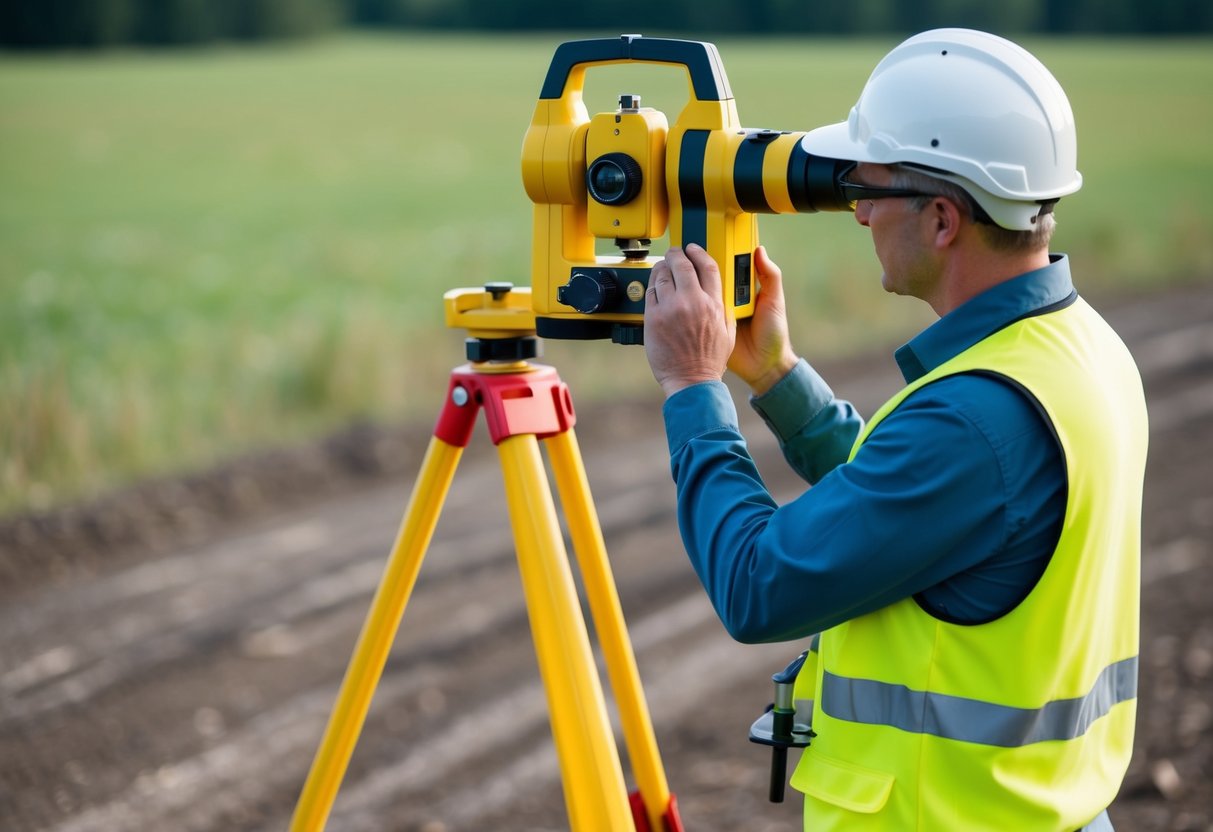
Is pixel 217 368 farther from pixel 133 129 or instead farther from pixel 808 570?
pixel 133 129

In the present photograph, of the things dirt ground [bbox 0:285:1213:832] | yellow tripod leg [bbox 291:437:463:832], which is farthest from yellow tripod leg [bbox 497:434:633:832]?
dirt ground [bbox 0:285:1213:832]

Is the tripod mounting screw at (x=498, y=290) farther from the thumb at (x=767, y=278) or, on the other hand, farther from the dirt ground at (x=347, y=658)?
the dirt ground at (x=347, y=658)

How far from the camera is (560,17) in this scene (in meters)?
46.9

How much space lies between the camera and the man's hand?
6.59 ft

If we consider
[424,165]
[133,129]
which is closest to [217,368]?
[424,165]

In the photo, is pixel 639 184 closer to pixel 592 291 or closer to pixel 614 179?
pixel 614 179

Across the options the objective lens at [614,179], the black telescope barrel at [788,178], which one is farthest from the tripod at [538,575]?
the black telescope barrel at [788,178]

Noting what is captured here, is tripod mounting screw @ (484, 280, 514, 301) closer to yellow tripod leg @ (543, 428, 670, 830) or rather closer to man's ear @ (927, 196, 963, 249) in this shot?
yellow tripod leg @ (543, 428, 670, 830)

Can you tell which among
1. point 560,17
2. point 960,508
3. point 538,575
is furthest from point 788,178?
point 560,17

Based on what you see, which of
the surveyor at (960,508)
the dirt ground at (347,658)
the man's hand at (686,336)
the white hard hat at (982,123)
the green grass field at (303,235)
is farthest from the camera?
the green grass field at (303,235)

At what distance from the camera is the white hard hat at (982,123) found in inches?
71.2

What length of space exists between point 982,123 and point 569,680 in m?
1.25

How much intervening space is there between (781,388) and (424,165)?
852 inches

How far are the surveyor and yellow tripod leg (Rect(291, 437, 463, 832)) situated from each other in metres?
0.77
